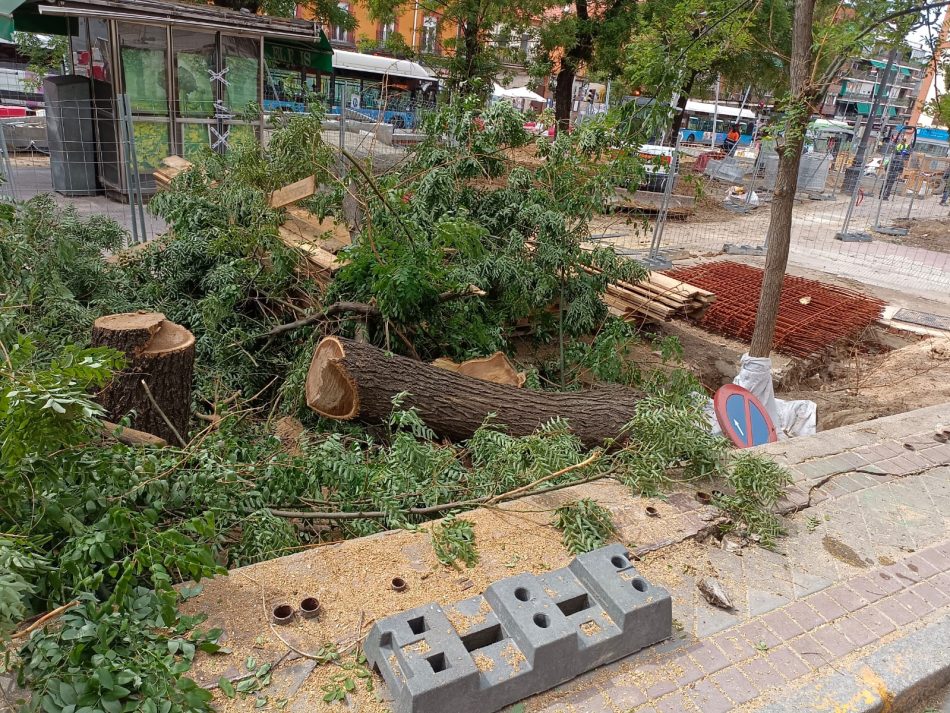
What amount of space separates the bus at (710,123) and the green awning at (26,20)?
28476mm

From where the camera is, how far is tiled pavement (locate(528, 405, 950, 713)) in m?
2.77

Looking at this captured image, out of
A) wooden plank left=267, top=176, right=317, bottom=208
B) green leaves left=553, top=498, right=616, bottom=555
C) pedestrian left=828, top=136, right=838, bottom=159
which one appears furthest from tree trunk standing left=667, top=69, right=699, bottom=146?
pedestrian left=828, top=136, right=838, bottom=159

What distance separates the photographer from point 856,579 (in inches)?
140

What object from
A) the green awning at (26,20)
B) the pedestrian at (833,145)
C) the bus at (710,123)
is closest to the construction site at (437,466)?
the green awning at (26,20)

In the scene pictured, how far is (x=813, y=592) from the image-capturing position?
11.2ft

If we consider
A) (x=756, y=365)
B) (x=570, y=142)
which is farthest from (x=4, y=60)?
(x=756, y=365)

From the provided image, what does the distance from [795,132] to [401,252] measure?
317cm

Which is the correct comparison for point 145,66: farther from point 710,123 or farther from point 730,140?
point 710,123

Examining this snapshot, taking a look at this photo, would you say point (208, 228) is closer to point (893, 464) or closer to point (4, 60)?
point (893, 464)

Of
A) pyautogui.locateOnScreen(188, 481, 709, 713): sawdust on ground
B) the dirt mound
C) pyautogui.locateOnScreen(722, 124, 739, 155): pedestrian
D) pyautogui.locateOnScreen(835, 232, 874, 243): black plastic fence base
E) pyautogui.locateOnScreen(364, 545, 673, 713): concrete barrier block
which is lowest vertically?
the dirt mound

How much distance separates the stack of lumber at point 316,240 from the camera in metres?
6.16

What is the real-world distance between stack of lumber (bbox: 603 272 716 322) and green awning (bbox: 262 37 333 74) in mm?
7723

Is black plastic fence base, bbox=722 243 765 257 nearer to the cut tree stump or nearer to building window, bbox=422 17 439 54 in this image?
building window, bbox=422 17 439 54

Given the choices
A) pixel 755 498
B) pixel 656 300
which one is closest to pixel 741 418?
pixel 755 498
